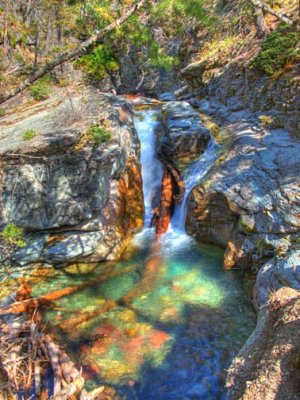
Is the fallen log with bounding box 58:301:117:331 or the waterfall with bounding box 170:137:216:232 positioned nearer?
the fallen log with bounding box 58:301:117:331

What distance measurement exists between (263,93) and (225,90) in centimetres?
268

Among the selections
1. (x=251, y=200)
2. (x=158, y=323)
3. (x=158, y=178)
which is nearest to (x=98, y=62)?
(x=158, y=178)

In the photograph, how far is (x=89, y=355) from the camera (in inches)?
269

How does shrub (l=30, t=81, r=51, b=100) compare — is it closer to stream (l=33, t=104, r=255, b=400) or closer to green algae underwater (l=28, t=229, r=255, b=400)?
stream (l=33, t=104, r=255, b=400)

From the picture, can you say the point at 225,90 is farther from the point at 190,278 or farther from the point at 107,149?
the point at 190,278

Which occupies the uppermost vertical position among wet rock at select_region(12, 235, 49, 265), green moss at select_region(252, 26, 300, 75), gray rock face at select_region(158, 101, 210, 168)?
green moss at select_region(252, 26, 300, 75)

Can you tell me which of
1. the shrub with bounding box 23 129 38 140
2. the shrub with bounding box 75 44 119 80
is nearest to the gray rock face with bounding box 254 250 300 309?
the shrub with bounding box 23 129 38 140

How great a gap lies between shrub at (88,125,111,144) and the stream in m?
3.61

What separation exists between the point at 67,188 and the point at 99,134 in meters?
1.98

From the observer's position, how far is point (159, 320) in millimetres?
7684

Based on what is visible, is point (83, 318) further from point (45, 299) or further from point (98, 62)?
point (98, 62)

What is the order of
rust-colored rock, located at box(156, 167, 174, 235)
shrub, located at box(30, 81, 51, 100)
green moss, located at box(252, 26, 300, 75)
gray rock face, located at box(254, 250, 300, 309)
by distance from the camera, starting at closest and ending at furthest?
gray rock face, located at box(254, 250, 300, 309) → rust-colored rock, located at box(156, 167, 174, 235) → green moss, located at box(252, 26, 300, 75) → shrub, located at box(30, 81, 51, 100)

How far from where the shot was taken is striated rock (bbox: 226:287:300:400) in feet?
13.4

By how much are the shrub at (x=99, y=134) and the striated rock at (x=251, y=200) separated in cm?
343
